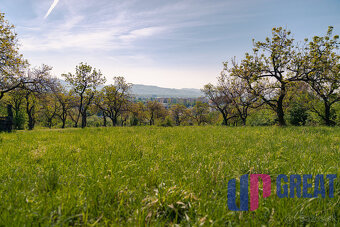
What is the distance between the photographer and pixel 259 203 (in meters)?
2.19

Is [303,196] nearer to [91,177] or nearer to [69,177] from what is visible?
[91,177]

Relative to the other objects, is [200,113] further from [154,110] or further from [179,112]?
[154,110]

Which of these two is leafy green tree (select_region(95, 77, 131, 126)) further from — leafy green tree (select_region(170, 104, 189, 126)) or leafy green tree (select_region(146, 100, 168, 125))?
leafy green tree (select_region(170, 104, 189, 126))

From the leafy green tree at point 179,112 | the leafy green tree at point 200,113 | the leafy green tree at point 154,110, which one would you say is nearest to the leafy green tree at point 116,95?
the leafy green tree at point 154,110

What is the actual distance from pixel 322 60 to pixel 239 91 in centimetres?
1729

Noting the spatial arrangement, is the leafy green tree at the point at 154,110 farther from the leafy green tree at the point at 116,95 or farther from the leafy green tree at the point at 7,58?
the leafy green tree at the point at 7,58

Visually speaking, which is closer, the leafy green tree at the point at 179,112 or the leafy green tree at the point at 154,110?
the leafy green tree at the point at 154,110

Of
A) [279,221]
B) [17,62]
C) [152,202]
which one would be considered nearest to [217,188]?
[279,221]

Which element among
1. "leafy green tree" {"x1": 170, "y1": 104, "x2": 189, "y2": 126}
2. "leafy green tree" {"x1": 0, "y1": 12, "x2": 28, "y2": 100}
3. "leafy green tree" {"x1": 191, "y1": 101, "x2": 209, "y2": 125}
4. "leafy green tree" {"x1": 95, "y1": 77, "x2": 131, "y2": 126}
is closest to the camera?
"leafy green tree" {"x1": 0, "y1": 12, "x2": 28, "y2": 100}

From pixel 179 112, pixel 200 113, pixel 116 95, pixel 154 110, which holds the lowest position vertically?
pixel 200 113

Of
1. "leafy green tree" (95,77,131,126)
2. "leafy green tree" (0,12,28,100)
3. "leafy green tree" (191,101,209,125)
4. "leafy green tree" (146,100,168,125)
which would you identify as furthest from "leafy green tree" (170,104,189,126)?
"leafy green tree" (0,12,28,100)

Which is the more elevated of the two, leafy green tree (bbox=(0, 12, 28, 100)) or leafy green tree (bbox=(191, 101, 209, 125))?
leafy green tree (bbox=(0, 12, 28, 100))

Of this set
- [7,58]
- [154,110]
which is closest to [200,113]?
[154,110]

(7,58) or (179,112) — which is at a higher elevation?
(7,58)
